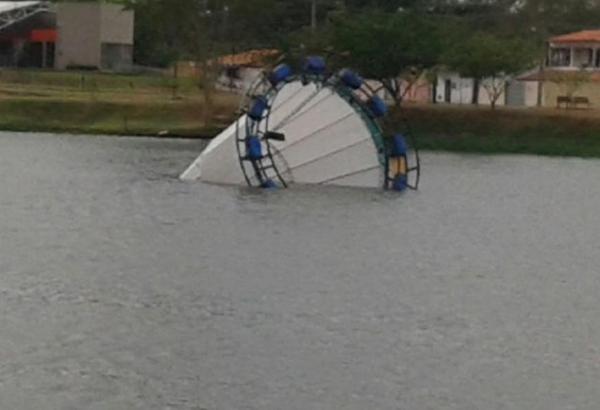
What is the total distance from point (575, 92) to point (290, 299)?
68.9 meters

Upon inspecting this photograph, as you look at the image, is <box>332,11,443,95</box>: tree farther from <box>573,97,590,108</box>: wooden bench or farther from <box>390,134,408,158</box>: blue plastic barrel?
<box>390,134,408,158</box>: blue plastic barrel

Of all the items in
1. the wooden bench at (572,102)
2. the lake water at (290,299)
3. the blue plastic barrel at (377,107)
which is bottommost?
the lake water at (290,299)

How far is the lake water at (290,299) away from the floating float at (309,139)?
137cm

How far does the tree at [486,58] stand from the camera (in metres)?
84.1

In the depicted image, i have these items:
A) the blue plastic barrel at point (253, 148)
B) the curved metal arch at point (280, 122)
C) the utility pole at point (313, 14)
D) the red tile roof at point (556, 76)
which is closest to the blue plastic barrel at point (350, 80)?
the curved metal arch at point (280, 122)

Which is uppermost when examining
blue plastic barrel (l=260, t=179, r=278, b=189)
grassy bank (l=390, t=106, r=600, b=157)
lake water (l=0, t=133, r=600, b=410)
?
grassy bank (l=390, t=106, r=600, b=157)

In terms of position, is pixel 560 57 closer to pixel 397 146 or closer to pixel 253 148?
pixel 397 146

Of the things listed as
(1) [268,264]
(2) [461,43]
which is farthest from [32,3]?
(2) [461,43]

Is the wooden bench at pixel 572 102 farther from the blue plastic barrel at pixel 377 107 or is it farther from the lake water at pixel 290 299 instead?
the blue plastic barrel at pixel 377 107

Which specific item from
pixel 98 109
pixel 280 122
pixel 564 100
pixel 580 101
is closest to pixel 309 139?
pixel 280 122

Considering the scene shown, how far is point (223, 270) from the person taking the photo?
99.8 feet

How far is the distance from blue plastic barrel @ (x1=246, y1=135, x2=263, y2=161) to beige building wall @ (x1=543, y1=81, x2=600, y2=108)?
46.4m

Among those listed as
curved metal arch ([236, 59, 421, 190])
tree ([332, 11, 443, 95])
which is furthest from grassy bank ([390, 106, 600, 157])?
curved metal arch ([236, 59, 421, 190])

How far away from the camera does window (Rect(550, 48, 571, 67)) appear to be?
108 meters
